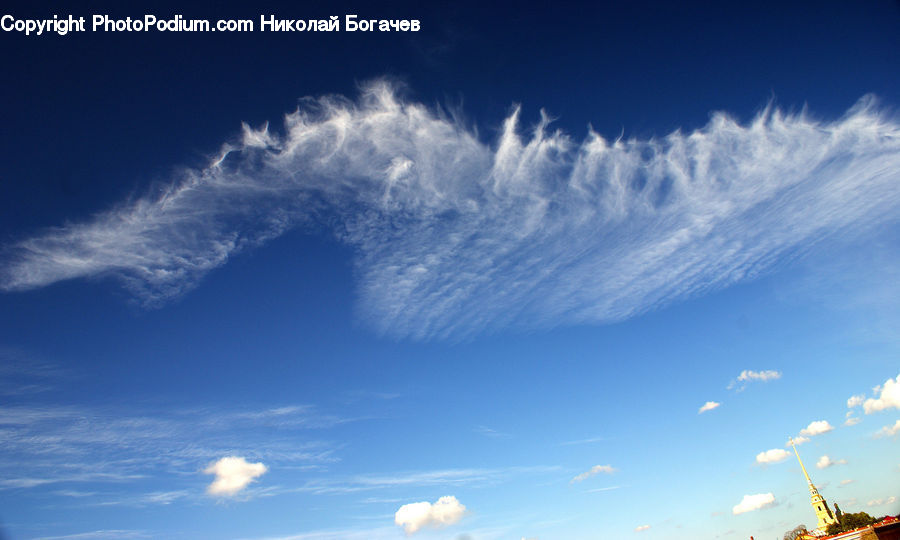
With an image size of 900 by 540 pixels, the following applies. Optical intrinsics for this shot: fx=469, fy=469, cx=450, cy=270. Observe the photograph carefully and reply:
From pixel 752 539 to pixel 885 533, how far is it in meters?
103

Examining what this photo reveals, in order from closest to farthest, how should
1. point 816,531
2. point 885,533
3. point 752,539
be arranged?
1. point 885,533
2. point 816,531
3. point 752,539

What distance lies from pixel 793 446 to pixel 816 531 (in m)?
26.9

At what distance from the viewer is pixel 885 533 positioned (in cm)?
9919

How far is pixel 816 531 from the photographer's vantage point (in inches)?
6220

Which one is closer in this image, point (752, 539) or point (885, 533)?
point (885, 533)

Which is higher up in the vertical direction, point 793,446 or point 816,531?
point 793,446

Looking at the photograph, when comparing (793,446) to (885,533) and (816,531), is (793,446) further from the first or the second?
(885,533)

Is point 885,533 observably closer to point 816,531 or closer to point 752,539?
point 816,531

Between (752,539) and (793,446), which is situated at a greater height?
(793,446)

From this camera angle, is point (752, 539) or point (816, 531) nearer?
point (816, 531)

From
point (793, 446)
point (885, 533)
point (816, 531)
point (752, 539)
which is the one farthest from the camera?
point (752, 539)

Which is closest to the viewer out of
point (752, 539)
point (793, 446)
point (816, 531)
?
point (816, 531)

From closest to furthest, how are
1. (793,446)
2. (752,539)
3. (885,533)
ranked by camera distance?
1. (885,533)
2. (793,446)
3. (752,539)

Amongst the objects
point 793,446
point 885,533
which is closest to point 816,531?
point 793,446
